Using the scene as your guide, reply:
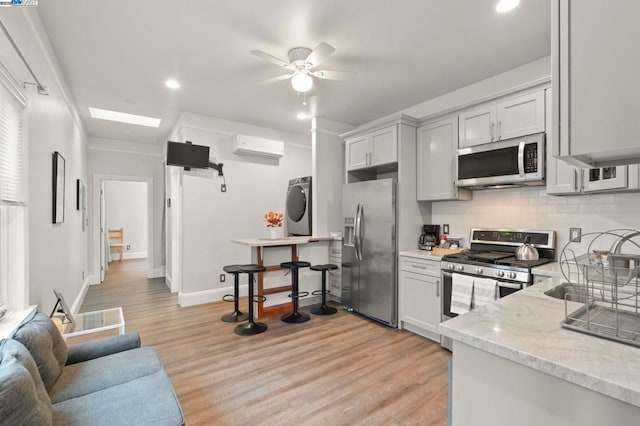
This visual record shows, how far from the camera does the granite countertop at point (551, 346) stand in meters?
0.75

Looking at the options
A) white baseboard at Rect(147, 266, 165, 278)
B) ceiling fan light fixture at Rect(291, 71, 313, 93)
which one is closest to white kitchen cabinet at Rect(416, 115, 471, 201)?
ceiling fan light fixture at Rect(291, 71, 313, 93)

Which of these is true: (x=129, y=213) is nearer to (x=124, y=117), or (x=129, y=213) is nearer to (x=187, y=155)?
(x=124, y=117)

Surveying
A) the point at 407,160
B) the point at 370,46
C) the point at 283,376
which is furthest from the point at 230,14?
the point at 283,376

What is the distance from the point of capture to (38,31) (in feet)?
7.71

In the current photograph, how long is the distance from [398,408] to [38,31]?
3901 millimetres

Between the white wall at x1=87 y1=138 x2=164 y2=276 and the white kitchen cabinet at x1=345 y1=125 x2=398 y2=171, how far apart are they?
4.41 meters

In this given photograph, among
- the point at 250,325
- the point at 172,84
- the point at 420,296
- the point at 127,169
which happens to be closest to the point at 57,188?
the point at 172,84

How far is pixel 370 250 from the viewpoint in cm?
385

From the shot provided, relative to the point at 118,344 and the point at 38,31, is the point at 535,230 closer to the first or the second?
the point at 118,344

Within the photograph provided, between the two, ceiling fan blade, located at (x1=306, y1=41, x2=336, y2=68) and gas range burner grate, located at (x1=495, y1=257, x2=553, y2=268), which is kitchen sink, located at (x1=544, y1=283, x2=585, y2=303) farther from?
ceiling fan blade, located at (x1=306, y1=41, x2=336, y2=68)

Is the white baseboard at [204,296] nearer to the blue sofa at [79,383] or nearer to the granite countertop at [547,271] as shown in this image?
the blue sofa at [79,383]

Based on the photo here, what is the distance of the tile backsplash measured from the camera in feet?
8.14

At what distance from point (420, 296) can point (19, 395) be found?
3.14 m

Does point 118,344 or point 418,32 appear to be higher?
point 418,32
